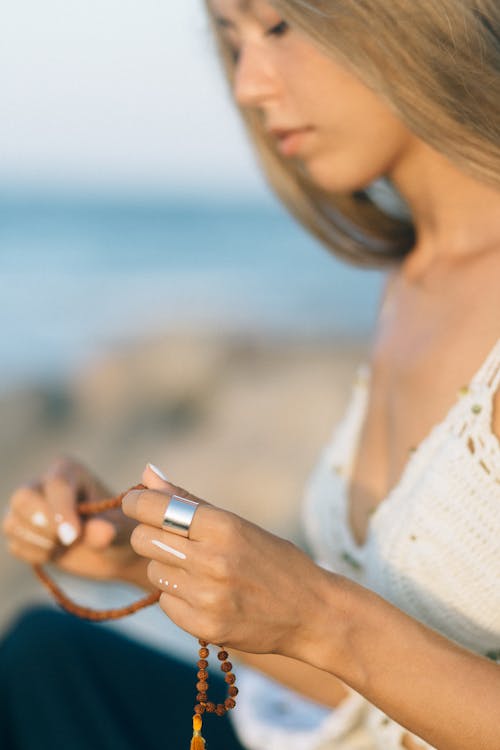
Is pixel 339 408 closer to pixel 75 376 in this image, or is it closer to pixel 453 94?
pixel 75 376

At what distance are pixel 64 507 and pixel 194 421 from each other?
4.94 metres

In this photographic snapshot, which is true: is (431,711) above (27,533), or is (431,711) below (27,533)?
above

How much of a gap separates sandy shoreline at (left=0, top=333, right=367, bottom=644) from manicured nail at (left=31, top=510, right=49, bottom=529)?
2.39m

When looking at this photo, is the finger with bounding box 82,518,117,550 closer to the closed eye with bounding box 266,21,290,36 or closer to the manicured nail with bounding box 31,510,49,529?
the manicured nail with bounding box 31,510,49,529

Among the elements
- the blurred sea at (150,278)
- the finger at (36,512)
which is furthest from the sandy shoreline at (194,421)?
the finger at (36,512)

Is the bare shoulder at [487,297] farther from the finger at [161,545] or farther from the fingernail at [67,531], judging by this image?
the fingernail at [67,531]

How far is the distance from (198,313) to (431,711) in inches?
410

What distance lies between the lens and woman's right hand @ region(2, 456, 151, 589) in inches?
64.5

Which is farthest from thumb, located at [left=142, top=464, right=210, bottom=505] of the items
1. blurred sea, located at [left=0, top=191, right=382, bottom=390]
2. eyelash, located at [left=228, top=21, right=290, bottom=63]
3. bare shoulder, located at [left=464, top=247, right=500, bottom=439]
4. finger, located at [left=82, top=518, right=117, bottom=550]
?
blurred sea, located at [left=0, top=191, right=382, bottom=390]

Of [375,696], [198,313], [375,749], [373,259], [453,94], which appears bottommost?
[198,313]

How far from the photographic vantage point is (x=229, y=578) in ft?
3.54

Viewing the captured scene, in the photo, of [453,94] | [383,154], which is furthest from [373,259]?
[453,94]

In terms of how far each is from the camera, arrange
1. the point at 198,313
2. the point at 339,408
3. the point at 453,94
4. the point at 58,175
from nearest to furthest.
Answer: the point at 453,94 → the point at 339,408 → the point at 198,313 → the point at 58,175

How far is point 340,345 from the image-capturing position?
860 centimetres
